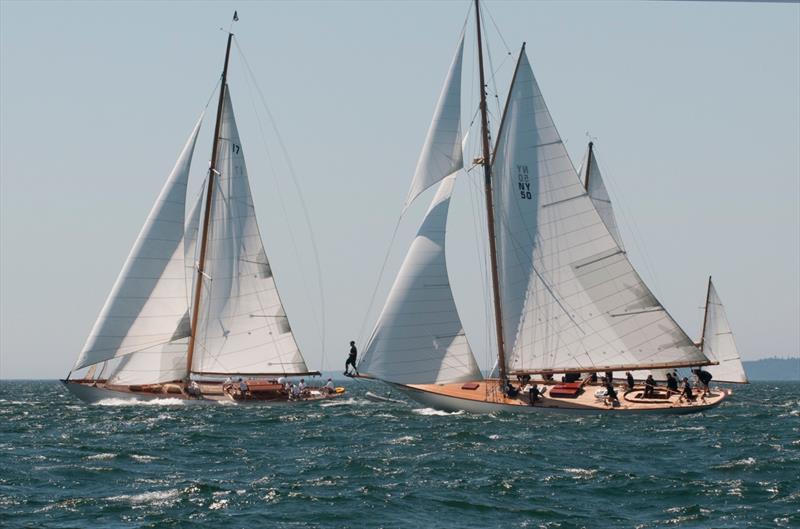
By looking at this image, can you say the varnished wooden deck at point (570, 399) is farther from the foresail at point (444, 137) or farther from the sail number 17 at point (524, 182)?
the foresail at point (444, 137)

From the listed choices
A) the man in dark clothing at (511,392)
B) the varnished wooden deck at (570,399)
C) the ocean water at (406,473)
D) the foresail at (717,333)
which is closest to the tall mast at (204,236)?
the ocean water at (406,473)

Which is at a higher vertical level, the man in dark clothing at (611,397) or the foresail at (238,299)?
the foresail at (238,299)

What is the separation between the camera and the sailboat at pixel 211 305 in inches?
2249

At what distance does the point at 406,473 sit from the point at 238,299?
104 feet

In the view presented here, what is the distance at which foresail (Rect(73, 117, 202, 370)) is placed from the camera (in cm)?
5556

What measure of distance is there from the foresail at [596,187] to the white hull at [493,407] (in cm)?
1995

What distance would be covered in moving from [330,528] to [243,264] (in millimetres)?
38846

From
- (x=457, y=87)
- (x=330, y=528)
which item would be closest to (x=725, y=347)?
(x=457, y=87)

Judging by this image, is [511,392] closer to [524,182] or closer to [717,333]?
[524,182]

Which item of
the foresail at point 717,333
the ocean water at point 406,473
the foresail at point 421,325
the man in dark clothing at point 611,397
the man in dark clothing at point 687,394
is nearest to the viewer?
the ocean water at point 406,473

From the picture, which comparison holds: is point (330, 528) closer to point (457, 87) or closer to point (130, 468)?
point (130, 468)

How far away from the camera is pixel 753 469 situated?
2980 cm

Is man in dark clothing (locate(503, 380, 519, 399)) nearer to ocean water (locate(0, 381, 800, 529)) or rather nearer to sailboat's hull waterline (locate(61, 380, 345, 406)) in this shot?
ocean water (locate(0, 381, 800, 529))

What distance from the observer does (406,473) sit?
96.0 feet
